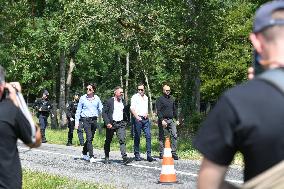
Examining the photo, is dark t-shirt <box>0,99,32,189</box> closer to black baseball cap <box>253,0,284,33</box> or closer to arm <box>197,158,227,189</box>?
arm <box>197,158,227,189</box>

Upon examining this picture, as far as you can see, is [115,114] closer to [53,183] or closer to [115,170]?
[115,170]

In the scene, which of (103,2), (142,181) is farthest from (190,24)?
(142,181)

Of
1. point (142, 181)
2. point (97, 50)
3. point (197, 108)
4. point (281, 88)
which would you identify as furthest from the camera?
point (97, 50)

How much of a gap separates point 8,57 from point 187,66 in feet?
60.2

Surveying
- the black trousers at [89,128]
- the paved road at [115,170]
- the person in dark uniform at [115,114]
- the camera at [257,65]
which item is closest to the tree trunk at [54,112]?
the paved road at [115,170]

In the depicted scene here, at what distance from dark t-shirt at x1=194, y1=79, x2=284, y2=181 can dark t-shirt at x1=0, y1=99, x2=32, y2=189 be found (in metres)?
2.04

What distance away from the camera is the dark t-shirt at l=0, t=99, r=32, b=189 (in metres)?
4.32

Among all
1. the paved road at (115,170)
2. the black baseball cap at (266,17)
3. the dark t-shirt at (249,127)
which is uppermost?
the black baseball cap at (266,17)

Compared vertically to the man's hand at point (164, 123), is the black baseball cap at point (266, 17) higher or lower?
higher

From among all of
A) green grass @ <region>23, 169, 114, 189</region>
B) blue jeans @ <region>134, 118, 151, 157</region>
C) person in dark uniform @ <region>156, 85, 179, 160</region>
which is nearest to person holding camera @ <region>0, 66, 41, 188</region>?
green grass @ <region>23, 169, 114, 189</region>

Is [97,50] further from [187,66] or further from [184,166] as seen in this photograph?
[184,166]

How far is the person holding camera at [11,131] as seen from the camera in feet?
14.1

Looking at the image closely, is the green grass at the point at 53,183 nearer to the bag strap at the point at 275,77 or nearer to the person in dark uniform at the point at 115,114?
the person in dark uniform at the point at 115,114

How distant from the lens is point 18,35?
137 ft
